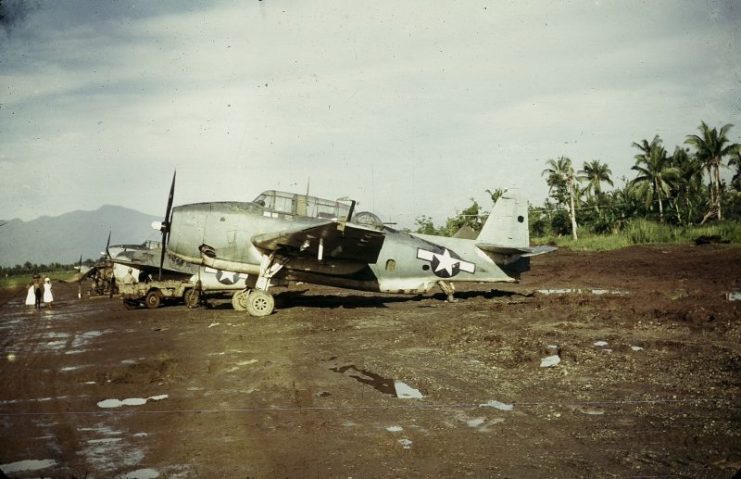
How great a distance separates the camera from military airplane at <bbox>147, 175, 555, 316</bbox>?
43.6 ft

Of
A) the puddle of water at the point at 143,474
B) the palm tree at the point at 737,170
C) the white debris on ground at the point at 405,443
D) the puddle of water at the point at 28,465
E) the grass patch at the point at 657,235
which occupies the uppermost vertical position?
the palm tree at the point at 737,170

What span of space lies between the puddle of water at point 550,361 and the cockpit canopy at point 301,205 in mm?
7839

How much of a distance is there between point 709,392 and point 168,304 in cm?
1757

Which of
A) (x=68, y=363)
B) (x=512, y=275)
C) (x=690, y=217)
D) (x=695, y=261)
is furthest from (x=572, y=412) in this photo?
(x=690, y=217)

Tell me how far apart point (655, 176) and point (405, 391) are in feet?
173

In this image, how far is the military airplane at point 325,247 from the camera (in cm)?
1330

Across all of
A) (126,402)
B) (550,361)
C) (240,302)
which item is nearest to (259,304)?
(240,302)

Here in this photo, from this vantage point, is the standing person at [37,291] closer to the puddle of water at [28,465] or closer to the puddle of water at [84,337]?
the puddle of water at [84,337]

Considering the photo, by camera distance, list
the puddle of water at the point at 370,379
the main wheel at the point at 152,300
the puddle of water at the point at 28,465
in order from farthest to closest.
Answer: the main wheel at the point at 152,300 → the puddle of water at the point at 370,379 → the puddle of water at the point at 28,465

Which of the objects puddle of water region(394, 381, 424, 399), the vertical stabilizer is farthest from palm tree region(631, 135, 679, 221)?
puddle of water region(394, 381, 424, 399)

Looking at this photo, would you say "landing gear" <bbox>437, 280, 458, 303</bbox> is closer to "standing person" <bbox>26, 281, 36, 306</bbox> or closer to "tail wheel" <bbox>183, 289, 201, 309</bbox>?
"tail wheel" <bbox>183, 289, 201, 309</bbox>

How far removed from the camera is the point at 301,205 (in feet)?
46.5

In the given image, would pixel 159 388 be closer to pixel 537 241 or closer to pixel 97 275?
pixel 97 275

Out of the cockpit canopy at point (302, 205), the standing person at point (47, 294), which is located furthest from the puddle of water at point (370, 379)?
the standing person at point (47, 294)
